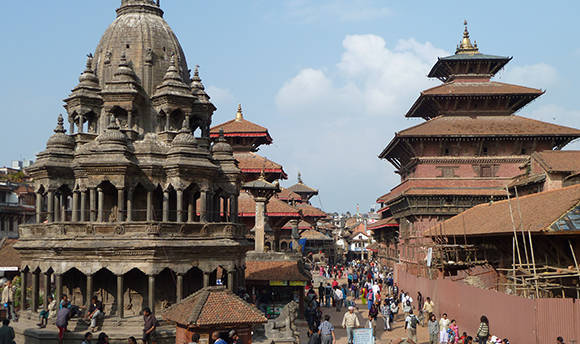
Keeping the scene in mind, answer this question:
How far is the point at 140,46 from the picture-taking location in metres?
29.1

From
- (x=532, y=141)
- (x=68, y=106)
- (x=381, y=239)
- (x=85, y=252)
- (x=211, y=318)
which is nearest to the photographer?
(x=211, y=318)

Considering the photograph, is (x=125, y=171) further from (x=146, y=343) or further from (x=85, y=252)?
(x=146, y=343)

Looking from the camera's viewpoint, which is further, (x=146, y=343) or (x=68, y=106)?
(x=68, y=106)

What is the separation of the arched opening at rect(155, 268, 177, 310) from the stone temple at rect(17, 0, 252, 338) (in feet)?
0.14

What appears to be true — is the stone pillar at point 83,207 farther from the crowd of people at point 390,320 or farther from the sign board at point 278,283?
the crowd of people at point 390,320

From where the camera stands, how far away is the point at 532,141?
45875 millimetres

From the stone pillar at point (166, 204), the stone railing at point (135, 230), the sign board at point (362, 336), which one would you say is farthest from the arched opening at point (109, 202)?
the sign board at point (362, 336)

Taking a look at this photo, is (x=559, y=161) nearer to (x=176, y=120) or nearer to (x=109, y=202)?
(x=176, y=120)

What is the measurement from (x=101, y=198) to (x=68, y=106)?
6.78 m

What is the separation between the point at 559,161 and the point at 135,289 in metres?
26.2

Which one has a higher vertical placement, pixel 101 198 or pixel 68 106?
pixel 68 106

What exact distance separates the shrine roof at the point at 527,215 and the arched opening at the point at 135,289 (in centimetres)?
1502

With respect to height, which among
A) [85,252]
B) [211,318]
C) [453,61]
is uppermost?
[453,61]

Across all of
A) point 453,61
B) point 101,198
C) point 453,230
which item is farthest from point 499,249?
point 453,61
